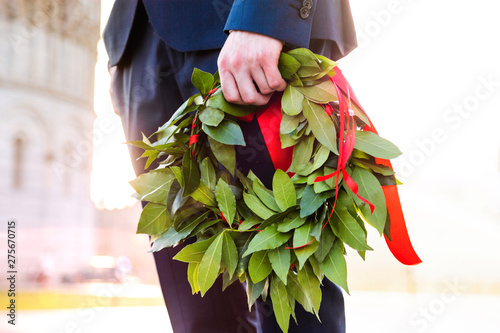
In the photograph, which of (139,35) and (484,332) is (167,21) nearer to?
(139,35)

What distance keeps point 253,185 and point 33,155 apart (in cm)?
1223

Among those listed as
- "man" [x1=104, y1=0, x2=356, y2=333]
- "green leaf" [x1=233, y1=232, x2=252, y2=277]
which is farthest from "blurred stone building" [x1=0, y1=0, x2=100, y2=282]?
"green leaf" [x1=233, y1=232, x2=252, y2=277]

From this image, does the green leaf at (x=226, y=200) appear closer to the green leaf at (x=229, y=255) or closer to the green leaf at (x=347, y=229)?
the green leaf at (x=229, y=255)

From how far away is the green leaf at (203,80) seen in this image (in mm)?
680

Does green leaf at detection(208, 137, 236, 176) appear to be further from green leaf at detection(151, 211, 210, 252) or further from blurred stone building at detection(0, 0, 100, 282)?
blurred stone building at detection(0, 0, 100, 282)

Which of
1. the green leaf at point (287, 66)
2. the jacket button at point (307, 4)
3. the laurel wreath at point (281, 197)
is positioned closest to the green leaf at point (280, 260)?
the laurel wreath at point (281, 197)

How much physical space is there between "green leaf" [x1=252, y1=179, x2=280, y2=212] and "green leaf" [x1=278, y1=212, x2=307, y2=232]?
24 mm

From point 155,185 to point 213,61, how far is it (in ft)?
0.81

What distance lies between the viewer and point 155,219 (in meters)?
0.68

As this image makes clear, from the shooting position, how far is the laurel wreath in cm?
59

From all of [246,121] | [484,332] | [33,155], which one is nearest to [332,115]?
[246,121]

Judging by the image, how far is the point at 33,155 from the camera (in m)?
11.5

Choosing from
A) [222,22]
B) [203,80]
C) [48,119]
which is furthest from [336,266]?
[48,119]

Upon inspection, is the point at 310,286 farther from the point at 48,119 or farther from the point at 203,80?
the point at 48,119
